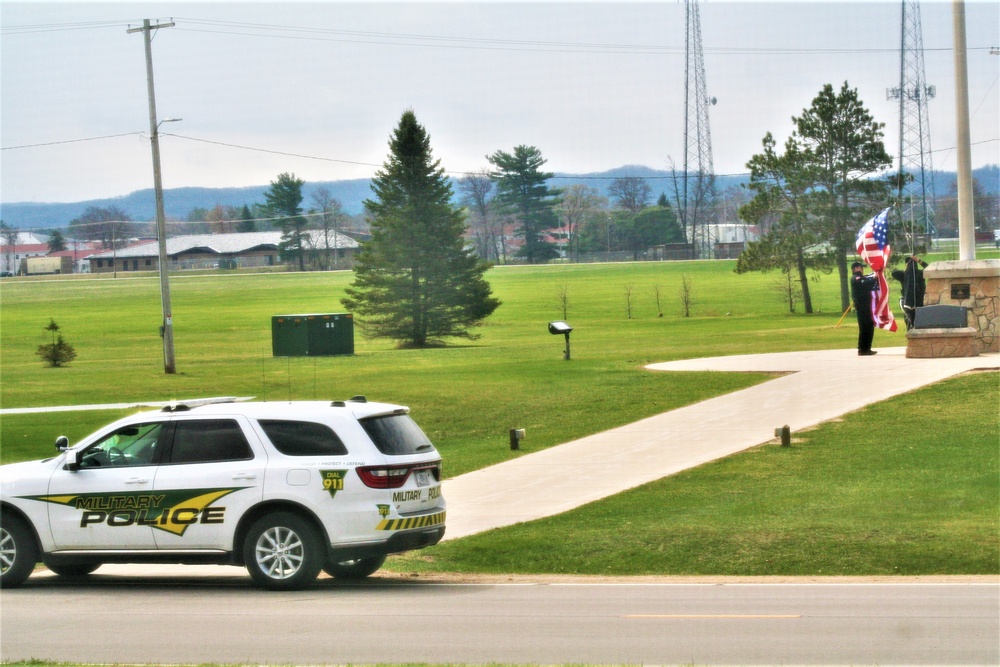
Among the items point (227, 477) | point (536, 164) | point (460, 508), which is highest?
point (536, 164)

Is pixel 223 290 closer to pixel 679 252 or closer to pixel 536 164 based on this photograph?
pixel 536 164

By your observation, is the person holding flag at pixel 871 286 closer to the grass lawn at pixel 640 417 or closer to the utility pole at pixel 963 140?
the utility pole at pixel 963 140

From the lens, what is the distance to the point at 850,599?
10352 millimetres

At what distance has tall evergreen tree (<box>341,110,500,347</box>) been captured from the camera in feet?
182

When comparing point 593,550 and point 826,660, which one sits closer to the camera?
point 826,660

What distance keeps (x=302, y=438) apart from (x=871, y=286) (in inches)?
789

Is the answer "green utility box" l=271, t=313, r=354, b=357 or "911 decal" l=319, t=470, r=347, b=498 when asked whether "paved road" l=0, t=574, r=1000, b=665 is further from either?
"green utility box" l=271, t=313, r=354, b=357

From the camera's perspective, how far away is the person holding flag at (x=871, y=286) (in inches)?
1108

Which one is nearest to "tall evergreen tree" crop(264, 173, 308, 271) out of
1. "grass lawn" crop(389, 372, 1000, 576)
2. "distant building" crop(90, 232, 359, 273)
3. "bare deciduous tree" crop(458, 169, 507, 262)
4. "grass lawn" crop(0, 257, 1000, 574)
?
"distant building" crop(90, 232, 359, 273)

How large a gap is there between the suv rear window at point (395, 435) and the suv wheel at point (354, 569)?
149cm

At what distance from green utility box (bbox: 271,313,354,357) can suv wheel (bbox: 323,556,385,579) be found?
32.0 m

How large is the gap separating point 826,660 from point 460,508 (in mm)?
8560

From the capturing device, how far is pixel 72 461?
11695 mm

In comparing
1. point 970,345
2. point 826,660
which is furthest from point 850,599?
point 970,345
